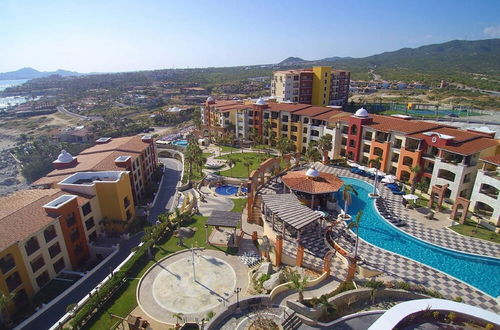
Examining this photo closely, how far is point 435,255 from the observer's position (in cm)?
3509

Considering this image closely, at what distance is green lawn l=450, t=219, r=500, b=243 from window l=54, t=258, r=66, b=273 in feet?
172

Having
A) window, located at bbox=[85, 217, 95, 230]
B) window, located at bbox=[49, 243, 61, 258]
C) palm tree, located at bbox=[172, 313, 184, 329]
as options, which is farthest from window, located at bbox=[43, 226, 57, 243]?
palm tree, located at bbox=[172, 313, 184, 329]

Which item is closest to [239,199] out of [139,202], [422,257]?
[139,202]

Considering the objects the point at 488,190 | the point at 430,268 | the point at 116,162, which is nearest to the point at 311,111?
the point at 488,190

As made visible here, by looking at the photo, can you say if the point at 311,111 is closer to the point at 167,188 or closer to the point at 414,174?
the point at 414,174

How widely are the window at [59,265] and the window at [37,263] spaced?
2.03 m

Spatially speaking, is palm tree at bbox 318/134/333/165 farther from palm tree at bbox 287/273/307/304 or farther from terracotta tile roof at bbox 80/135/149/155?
palm tree at bbox 287/273/307/304

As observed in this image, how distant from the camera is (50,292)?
3472 centimetres

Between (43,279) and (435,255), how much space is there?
4739 centimetres

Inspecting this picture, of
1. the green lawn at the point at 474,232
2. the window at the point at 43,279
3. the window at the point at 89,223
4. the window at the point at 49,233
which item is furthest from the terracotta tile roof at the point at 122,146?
the green lawn at the point at 474,232

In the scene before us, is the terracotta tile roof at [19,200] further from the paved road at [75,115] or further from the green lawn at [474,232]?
the paved road at [75,115]

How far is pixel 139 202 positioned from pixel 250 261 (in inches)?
1282

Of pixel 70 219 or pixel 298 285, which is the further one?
pixel 70 219

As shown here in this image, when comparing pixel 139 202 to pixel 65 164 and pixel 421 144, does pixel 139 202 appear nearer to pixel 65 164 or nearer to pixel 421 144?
pixel 65 164
